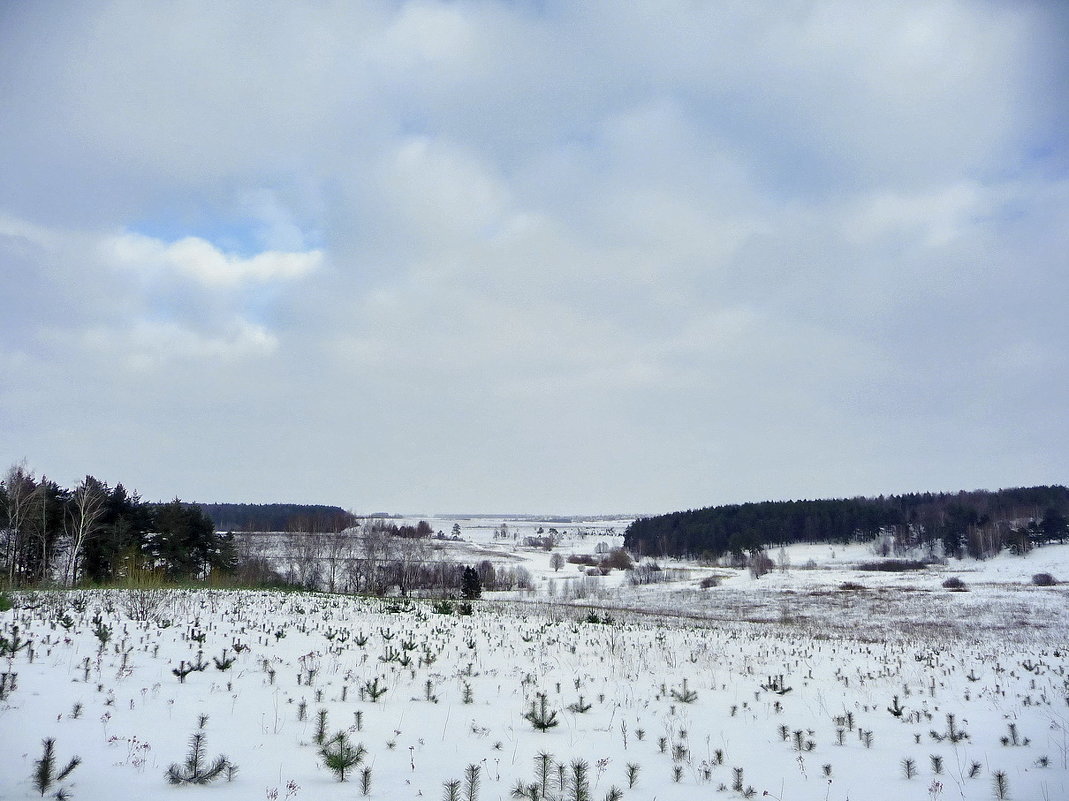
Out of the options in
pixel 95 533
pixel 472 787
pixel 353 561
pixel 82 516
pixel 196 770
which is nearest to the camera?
pixel 472 787

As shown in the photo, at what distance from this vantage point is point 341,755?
5.41m

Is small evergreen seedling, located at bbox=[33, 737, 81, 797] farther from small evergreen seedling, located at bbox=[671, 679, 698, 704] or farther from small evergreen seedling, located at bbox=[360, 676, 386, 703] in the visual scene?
small evergreen seedling, located at bbox=[671, 679, 698, 704]

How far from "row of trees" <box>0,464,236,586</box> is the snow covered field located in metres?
27.0

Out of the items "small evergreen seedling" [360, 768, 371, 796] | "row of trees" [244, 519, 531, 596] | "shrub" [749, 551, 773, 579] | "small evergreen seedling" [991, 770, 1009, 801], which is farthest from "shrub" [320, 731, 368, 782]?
"shrub" [749, 551, 773, 579]

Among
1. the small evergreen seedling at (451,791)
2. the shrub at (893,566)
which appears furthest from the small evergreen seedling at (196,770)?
the shrub at (893,566)

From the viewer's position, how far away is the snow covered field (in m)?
5.55

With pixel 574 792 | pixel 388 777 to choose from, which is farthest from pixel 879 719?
pixel 388 777

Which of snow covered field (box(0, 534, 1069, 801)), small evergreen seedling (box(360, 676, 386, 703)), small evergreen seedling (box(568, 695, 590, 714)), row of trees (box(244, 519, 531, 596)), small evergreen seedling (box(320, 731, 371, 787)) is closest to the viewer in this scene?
small evergreen seedling (box(320, 731, 371, 787))

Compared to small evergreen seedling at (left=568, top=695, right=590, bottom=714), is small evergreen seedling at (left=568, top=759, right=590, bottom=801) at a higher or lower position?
higher

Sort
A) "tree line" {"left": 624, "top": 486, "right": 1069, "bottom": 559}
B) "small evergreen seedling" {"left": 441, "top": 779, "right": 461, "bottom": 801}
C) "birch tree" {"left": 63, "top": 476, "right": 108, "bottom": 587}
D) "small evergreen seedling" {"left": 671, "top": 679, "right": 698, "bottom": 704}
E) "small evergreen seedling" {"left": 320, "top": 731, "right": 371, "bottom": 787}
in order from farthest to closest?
"tree line" {"left": 624, "top": 486, "right": 1069, "bottom": 559} < "birch tree" {"left": 63, "top": 476, "right": 108, "bottom": 587} < "small evergreen seedling" {"left": 671, "top": 679, "right": 698, "bottom": 704} < "small evergreen seedling" {"left": 320, "top": 731, "right": 371, "bottom": 787} < "small evergreen seedling" {"left": 441, "top": 779, "right": 461, "bottom": 801}

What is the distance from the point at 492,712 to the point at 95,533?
151ft

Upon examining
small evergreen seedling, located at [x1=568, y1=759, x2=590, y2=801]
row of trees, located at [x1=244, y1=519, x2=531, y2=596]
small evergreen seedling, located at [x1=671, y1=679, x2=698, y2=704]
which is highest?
small evergreen seedling, located at [x1=568, y1=759, x2=590, y2=801]

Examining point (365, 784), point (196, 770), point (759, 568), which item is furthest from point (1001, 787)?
point (759, 568)

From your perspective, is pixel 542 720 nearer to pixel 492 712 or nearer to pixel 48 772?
pixel 492 712
